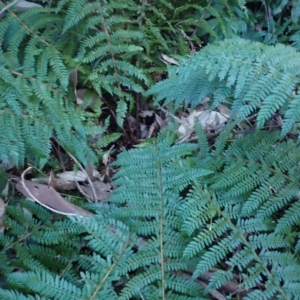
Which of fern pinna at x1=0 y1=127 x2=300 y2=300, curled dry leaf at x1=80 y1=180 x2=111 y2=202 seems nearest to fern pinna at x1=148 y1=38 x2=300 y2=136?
fern pinna at x1=0 y1=127 x2=300 y2=300

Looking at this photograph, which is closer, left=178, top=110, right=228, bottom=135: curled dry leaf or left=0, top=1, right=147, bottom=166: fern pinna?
left=0, top=1, right=147, bottom=166: fern pinna

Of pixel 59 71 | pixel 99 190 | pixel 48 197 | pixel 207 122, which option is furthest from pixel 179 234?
pixel 59 71

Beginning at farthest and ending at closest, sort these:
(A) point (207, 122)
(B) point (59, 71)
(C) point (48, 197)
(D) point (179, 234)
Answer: (A) point (207, 122)
(B) point (59, 71)
(C) point (48, 197)
(D) point (179, 234)

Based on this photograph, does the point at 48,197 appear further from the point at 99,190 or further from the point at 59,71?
the point at 59,71

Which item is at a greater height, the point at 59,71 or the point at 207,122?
the point at 59,71

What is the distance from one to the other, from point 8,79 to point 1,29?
35cm

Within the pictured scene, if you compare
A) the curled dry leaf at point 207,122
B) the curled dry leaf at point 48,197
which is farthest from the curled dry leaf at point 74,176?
the curled dry leaf at point 207,122

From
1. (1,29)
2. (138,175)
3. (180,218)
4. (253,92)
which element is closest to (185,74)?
(253,92)

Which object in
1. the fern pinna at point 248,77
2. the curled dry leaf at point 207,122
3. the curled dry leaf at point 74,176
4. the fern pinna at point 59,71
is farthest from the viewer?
the curled dry leaf at point 207,122

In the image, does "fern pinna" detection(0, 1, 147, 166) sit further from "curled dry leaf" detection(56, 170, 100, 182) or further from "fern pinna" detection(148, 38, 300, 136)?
"fern pinna" detection(148, 38, 300, 136)

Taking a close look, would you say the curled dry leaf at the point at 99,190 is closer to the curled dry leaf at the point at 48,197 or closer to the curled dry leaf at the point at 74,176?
the curled dry leaf at the point at 74,176

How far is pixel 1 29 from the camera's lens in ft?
8.78

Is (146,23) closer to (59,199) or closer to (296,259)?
(59,199)

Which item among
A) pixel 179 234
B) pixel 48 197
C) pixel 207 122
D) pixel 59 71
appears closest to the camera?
pixel 179 234
